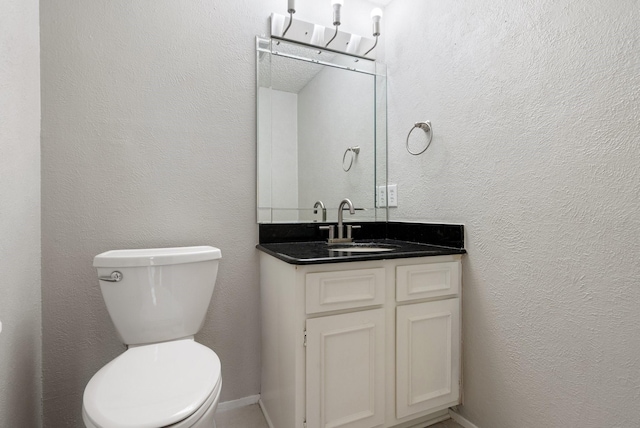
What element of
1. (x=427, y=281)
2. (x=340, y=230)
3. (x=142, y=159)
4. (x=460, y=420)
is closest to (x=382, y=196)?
(x=340, y=230)

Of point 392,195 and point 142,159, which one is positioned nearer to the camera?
point 142,159

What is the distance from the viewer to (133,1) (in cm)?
146

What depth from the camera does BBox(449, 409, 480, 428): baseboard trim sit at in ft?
4.75

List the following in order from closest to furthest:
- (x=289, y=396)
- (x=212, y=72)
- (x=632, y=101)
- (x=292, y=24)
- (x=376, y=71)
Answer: (x=632, y=101)
(x=289, y=396)
(x=212, y=72)
(x=292, y=24)
(x=376, y=71)

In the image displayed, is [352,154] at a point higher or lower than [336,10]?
lower

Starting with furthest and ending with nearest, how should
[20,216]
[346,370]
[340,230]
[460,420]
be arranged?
[340,230], [460,420], [346,370], [20,216]

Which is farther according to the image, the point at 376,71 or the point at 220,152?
the point at 376,71

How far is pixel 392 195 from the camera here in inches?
75.6

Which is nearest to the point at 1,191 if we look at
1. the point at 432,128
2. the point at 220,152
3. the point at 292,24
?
the point at 220,152

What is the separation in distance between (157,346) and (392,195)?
54.8 inches

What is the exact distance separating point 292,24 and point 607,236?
165 cm

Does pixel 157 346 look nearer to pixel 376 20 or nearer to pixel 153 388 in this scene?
pixel 153 388

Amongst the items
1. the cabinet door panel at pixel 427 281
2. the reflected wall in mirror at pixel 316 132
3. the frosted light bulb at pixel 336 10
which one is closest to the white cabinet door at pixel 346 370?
the cabinet door panel at pixel 427 281

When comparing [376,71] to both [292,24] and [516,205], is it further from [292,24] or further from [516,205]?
[516,205]
